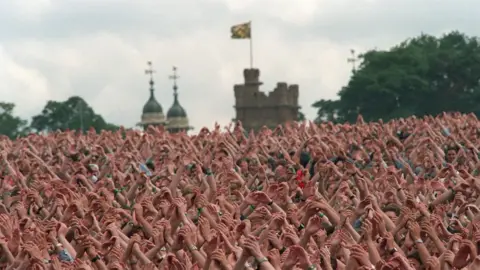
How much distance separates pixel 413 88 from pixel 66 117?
5270 cm

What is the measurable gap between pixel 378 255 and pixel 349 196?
3.15 m

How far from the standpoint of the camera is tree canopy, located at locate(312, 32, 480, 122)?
309 ft

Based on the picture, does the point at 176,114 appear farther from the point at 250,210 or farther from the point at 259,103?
the point at 250,210

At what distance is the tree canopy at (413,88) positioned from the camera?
309 feet

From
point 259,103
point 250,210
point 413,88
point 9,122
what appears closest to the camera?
point 250,210

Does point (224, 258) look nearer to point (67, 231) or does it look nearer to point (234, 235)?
point (234, 235)

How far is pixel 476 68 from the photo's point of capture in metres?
96.1

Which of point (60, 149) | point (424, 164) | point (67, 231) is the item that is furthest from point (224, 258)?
point (60, 149)

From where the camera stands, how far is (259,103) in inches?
4304

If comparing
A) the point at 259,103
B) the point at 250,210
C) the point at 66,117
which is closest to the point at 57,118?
the point at 66,117

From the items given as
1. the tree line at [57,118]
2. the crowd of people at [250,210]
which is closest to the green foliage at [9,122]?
the tree line at [57,118]

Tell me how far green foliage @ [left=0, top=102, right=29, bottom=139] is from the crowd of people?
117 m

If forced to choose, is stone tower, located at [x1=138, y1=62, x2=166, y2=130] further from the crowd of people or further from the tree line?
the crowd of people

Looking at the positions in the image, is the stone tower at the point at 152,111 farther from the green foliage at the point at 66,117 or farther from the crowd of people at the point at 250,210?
the crowd of people at the point at 250,210
